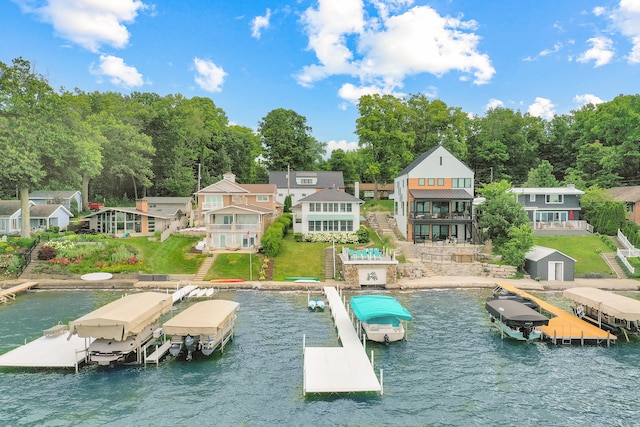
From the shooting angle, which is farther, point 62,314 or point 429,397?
point 62,314

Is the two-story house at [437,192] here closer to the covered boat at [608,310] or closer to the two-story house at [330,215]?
the two-story house at [330,215]

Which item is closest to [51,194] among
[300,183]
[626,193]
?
[300,183]

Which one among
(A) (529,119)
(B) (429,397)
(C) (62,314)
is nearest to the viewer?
(B) (429,397)

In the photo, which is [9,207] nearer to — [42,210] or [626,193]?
[42,210]

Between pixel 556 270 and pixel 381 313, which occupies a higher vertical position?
pixel 556 270

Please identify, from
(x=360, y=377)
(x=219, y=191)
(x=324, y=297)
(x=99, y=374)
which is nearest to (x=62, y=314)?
(x=99, y=374)

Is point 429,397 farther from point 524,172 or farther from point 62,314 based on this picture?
point 524,172

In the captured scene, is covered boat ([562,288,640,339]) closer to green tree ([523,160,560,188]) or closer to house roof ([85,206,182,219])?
green tree ([523,160,560,188])
